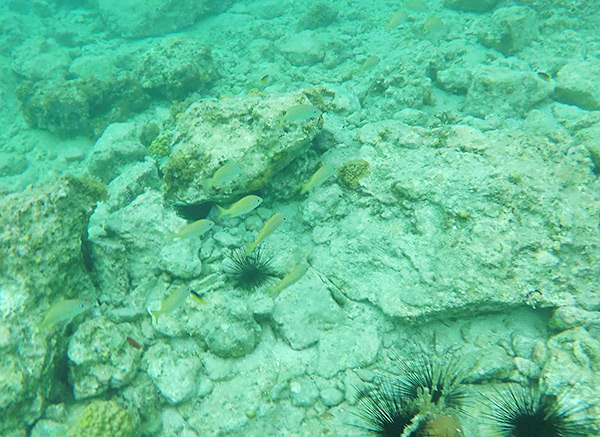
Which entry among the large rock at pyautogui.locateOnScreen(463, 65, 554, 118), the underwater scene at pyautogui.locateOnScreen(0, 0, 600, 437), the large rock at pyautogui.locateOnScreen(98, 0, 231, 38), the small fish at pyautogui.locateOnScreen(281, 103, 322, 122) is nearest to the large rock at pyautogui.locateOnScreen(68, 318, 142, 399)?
the underwater scene at pyautogui.locateOnScreen(0, 0, 600, 437)

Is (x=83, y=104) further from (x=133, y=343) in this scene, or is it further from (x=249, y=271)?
(x=249, y=271)

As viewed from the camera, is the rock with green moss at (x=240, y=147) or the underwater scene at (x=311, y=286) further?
the rock with green moss at (x=240, y=147)

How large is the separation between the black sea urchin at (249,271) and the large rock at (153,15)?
12714 mm

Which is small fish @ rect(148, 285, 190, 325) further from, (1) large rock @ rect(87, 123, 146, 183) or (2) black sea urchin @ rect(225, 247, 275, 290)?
(1) large rock @ rect(87, 123, 146, 183)

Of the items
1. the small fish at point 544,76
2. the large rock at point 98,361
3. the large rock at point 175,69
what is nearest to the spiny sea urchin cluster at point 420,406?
the large rock at point 98,361

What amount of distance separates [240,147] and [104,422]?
3416 mm

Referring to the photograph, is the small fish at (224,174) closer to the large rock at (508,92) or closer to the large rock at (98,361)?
the large rock at (98,361)

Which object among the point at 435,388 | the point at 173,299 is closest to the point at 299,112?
the point at 173,299

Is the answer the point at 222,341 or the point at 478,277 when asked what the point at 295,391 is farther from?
the point at 478,277

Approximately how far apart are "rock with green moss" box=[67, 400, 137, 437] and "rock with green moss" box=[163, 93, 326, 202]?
2496 mm

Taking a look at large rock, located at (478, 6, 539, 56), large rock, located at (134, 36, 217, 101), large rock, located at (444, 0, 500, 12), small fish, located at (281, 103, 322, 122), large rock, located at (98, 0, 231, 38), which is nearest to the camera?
small fish, located at (281, 103, 322, 122)

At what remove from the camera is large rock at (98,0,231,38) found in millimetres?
13477

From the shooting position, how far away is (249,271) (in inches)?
177

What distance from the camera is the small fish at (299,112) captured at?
4.50 metres
